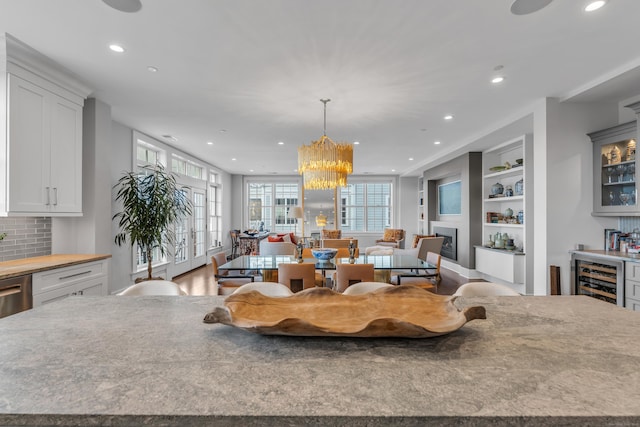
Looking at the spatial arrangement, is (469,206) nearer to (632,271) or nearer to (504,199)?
(504,199)

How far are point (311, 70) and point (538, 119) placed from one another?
2870 millimetres

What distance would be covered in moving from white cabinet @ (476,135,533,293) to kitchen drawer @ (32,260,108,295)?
5744 millimetres

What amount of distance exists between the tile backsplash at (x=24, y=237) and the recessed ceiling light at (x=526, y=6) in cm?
459

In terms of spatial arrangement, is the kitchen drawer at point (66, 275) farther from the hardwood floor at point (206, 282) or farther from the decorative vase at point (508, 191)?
the decorative vase at point (508, 191)

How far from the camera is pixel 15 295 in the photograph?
226 cm

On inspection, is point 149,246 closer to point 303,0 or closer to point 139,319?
point 139,319

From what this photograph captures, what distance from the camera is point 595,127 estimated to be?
3.56 m

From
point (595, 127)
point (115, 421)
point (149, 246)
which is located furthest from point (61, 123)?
point (595, 127)

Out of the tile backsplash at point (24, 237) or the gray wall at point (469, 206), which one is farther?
the gray wall at point (469, 206)

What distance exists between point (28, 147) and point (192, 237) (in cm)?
438

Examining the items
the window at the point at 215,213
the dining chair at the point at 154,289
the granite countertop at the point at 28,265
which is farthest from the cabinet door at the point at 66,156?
the window at the point at 215,213

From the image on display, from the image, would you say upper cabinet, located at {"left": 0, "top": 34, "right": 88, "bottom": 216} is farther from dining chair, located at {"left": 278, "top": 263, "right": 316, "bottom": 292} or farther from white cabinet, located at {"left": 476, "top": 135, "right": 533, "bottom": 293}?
white cabinet, located at {"left": 476, "top": 135, "right": 533, "bottom": 293}

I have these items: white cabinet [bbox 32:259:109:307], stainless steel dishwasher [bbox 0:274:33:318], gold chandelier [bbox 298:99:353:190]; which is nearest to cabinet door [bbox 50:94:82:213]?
white cabinet [bbox 32:259:109:307]

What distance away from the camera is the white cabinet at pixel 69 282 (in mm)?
2459
